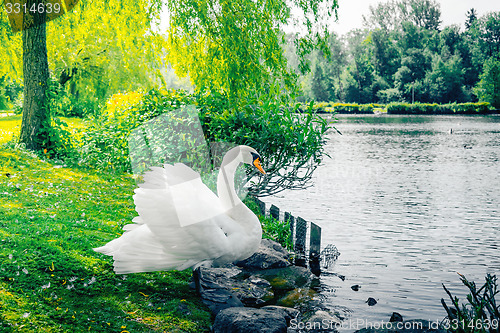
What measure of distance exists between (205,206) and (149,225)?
709 mm

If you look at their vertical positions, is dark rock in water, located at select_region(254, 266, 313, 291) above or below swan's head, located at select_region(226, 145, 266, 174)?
below

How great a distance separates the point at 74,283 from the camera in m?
5.80

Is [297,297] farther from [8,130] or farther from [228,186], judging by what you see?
[8,130]

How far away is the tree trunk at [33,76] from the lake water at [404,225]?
8121mm

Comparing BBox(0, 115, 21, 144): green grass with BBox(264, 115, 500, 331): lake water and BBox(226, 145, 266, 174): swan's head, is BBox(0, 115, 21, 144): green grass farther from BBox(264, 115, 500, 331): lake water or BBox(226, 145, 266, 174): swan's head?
BBox(226, 145, 266, 174): swan's head

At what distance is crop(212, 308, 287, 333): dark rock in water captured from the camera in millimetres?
5684

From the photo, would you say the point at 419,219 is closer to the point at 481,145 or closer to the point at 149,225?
the point at 149,225

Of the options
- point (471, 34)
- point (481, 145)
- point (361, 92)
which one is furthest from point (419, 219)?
point (471, 34)

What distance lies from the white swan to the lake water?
2.88 m

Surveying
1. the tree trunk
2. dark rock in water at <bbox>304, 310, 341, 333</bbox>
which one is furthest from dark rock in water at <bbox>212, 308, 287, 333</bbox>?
the tree trunk

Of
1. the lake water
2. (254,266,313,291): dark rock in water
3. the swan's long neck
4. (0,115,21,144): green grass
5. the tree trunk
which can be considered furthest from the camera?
(0,115,21,144): green grass

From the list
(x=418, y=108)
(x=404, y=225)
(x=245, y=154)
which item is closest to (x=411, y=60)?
(x=418, y=108)

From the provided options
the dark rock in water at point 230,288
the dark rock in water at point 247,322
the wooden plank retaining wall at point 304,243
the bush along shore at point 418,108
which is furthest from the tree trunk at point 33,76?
the bush along shore at point 418,108

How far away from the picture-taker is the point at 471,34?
10300 cm
